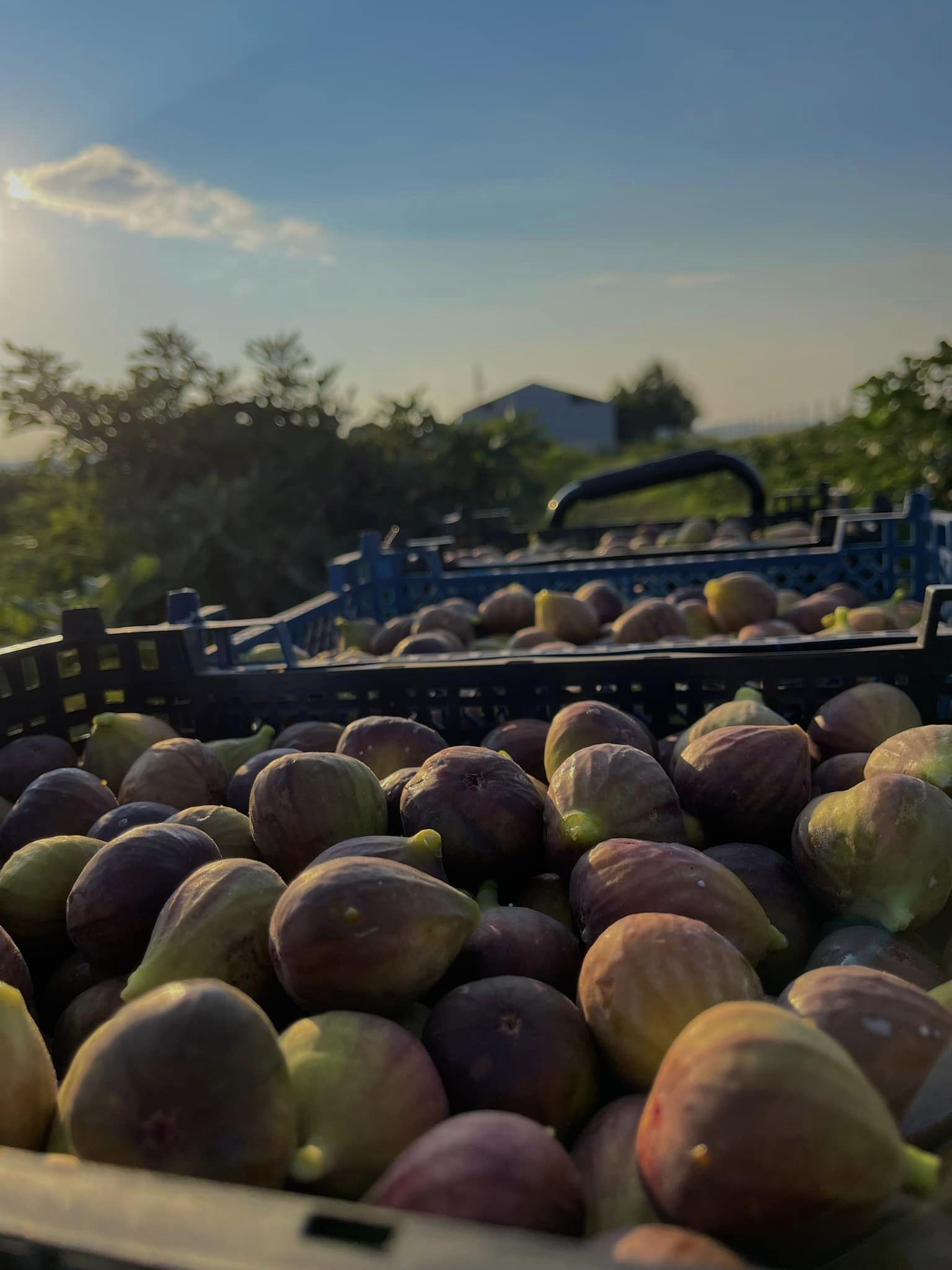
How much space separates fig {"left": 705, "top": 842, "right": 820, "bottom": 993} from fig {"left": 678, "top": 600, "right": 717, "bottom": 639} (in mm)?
2309

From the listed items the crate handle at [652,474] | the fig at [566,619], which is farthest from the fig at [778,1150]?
the crate handle at [652,474]

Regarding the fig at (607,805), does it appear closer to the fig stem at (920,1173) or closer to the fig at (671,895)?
the fig at (671,895)

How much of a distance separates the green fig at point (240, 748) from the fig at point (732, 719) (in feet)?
Answer: 3.59

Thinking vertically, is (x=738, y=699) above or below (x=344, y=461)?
below

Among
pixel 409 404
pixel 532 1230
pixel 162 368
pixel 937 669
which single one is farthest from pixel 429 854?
pixel 409 404

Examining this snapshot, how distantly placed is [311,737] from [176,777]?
36cm

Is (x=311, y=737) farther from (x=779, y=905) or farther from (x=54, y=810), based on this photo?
(x=779, y=905)

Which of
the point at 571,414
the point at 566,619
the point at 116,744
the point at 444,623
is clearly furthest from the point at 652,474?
the point at 571,414

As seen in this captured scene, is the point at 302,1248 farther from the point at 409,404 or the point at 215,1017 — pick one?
the point at 409,404

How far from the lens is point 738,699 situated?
2.35 meters

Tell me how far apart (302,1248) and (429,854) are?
3.20ft

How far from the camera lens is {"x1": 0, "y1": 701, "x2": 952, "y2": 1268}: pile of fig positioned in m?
0.98

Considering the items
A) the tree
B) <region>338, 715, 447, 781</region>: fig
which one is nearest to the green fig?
<region>338, 715, 447, 781</region>: fig

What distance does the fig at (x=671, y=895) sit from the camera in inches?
60.9
